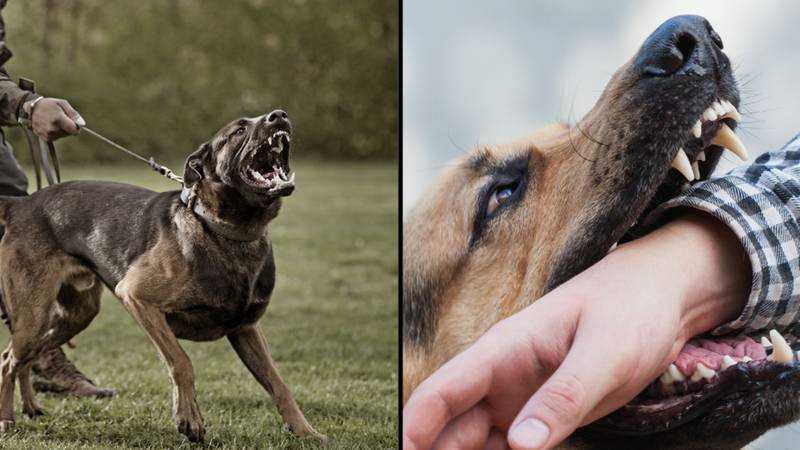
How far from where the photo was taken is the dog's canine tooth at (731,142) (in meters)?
3.17

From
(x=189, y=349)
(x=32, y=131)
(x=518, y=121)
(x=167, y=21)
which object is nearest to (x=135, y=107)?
(x=167, y=21)

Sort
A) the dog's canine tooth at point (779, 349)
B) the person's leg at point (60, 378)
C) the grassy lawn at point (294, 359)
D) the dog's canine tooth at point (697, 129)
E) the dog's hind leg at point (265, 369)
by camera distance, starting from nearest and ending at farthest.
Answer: the dog's canine tooth at point (697, 129), the dog's canine tooth at point (779, 349), the dog's hind leg at point (265, 369), the grassy lawn at point (294, 359), the person's leg at point (60, 378)

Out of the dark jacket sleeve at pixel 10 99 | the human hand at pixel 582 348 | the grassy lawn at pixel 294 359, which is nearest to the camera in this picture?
the human hand at pixel 582 348

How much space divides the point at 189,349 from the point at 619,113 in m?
3.00

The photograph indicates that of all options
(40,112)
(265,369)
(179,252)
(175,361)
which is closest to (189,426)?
(175,361)

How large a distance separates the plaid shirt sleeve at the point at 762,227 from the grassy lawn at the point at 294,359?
131 centimetres

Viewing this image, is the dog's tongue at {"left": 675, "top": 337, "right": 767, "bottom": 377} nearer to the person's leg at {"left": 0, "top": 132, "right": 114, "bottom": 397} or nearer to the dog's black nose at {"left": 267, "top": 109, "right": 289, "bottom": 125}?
the dog's black nose at {"left": 267, "top": 109, "right": 289, "bottom": 125}

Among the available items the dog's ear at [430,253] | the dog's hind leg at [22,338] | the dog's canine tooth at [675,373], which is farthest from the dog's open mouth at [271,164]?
the dog's canine tooth at [675,373]

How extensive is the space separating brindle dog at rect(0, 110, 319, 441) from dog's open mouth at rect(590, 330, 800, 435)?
41.0 inches

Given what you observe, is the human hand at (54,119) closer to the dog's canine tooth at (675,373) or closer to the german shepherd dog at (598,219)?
the german shepherd dog at (598,219)

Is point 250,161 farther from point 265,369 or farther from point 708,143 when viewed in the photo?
point 708,143

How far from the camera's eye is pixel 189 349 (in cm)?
540

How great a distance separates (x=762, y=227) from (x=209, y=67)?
9.18 meters

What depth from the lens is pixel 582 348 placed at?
2.96 meters
